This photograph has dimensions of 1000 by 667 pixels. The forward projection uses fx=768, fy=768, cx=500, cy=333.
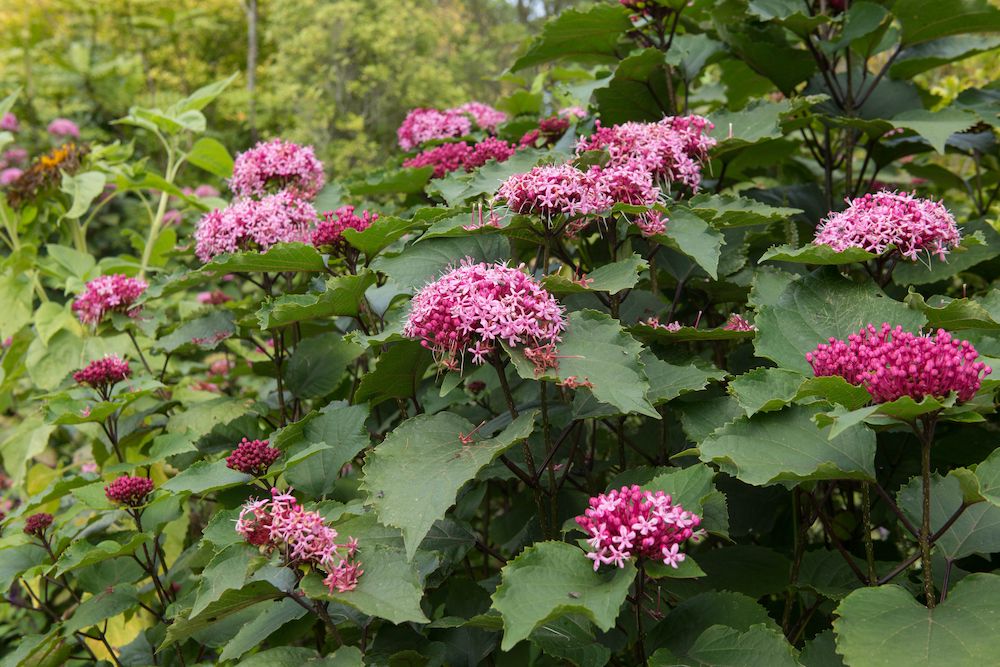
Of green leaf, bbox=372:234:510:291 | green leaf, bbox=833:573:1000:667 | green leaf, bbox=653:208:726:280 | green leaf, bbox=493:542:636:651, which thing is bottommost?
green leaf, bbox=833:573:1000:667

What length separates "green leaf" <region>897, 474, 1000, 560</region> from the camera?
4.70ft

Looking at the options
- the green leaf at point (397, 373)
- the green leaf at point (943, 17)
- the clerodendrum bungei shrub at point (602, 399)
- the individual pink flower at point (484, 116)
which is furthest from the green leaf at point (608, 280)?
the individual pink flower at point (484, 116)

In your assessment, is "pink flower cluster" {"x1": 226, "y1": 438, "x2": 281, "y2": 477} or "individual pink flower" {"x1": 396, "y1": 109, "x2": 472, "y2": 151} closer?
"pink flower cluster" {"x1": 226, "y1": 438, "x2": 281, "y2": 477}

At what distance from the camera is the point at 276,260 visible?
2.05 metres

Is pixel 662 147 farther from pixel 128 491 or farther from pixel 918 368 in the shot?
pixel 128 491

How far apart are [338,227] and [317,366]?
1.68ft

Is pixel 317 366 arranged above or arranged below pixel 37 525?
above

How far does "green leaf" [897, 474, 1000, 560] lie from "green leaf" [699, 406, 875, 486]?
0.20 meters

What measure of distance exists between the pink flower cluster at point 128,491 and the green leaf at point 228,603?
657 mm

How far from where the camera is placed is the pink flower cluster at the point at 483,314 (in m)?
1.46

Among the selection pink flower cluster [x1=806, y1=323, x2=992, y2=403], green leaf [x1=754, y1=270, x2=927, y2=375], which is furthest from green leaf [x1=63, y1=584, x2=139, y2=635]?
pink flower cluster [x1=806, y1=323, x2=992, y2=403]

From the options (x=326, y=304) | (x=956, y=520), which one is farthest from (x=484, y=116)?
(x=956, y=520)

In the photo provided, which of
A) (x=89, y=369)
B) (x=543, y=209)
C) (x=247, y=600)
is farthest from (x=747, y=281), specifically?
(x=89, y=369)

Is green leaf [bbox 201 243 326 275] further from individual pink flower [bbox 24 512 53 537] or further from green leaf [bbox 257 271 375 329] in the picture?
individual pink flower [bbox 24 512 53 537]
